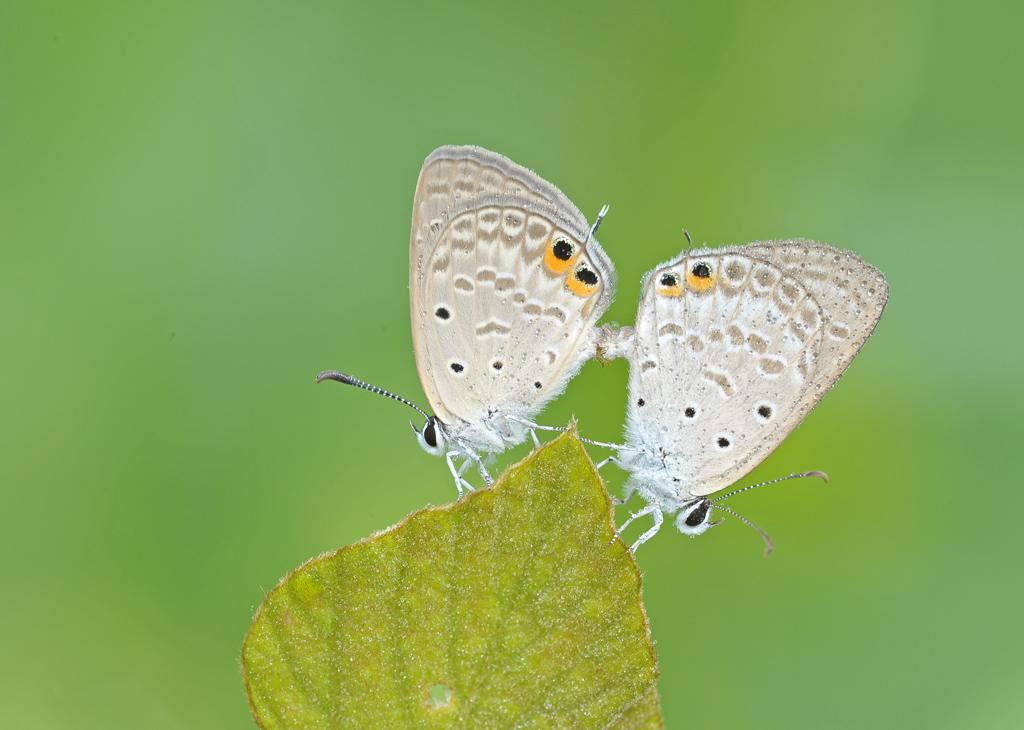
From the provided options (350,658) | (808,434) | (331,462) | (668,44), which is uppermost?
(668,44)

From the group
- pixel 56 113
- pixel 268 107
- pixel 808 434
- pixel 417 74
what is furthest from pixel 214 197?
pixel 808 434

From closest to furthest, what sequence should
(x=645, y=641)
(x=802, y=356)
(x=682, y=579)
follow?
1. (x=645, y=641)
2. (x=802, y=356)
3. (x=682, y=579)

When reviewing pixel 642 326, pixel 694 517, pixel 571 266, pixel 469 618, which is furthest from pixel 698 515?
pixel 469 618

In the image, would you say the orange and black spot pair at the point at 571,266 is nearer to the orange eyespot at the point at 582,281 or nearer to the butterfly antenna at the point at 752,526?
the orange eyespot at the point at 582,281

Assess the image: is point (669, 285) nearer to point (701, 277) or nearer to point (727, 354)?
point (701, 277)

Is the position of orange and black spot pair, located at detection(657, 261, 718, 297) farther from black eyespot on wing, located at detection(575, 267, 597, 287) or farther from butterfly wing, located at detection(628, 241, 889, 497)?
black eyespot on wing, located at detection(575, 267, 597, 287)

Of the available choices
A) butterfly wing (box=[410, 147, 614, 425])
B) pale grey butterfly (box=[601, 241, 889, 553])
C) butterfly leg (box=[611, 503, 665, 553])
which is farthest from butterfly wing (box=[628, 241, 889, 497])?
butterfly wing (box=[410, 147, 614, 425])

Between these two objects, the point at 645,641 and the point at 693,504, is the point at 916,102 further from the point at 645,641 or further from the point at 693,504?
the point at 645,641

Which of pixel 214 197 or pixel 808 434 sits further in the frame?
pixel 214 197
